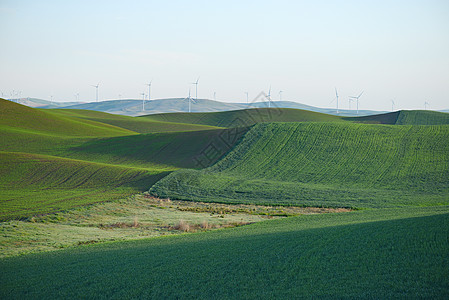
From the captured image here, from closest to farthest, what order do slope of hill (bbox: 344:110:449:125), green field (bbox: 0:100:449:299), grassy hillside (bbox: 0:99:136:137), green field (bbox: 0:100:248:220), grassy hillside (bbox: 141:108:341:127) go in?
green field (bbox: 0:100:449:299) < green field (bbox: 0:100:248:220) < grassy hillside (bbox: 0:99:136:137) < slope of hill (bbox: 344:110:449:125) < grassy hillside (bbox: 141:108:341:127)

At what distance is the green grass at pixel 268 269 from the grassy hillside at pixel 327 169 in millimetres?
22238

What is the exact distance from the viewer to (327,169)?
54094mm

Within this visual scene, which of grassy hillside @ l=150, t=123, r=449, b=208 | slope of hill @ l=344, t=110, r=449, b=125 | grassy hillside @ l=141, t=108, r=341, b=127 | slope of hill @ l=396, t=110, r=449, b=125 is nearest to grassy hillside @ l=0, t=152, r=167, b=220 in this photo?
grassy hillside @ l=150, t=123, r=449, b=208

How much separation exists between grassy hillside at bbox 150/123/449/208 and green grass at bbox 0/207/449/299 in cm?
2224

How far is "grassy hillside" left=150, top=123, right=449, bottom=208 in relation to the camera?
41188mm

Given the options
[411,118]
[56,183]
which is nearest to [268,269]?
[56,183]

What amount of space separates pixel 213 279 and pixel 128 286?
104 inches

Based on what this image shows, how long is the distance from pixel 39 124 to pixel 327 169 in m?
65.9

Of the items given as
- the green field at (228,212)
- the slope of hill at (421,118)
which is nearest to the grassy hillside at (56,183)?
the green field at (228,212)

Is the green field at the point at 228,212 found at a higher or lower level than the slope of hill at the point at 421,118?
lower

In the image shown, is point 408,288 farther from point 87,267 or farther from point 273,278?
point 87,267

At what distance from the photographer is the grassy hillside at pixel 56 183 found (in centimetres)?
3512

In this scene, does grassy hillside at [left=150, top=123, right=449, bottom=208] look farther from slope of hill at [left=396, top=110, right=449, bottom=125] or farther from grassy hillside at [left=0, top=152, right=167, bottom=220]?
slope of hill at [left=396, top=110, right=449, bottom=125]

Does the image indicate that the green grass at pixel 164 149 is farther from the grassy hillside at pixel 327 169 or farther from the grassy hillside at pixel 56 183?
the grassy hillside at pixel 56 183
